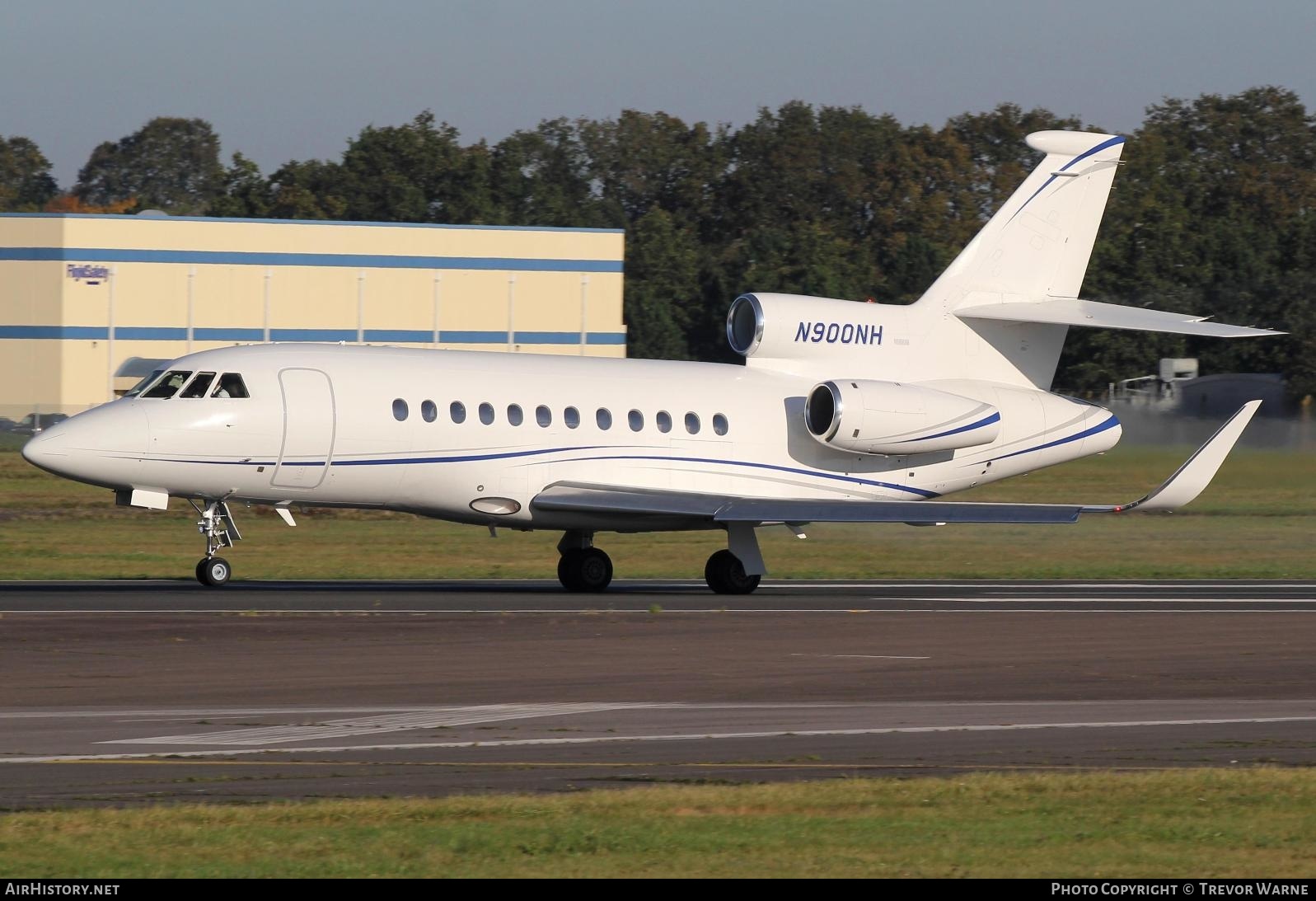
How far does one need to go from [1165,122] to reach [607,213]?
39.4 metres

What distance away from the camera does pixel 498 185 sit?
114 metres

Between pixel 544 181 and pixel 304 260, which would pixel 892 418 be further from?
pixel 544 181

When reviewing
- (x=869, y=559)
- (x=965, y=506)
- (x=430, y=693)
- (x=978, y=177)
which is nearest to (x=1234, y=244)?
(x=978, y=177)

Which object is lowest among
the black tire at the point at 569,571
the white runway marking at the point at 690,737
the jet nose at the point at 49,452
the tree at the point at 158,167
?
the black tire at the point at 569,571

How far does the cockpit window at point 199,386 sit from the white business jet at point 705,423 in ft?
0.10

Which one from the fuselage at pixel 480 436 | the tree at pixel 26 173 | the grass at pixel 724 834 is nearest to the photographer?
the grass at pixel 724 834

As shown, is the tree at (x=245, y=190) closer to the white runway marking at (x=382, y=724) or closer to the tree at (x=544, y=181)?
the tree at (x=544, y=181)

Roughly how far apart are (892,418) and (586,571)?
5.45 meters

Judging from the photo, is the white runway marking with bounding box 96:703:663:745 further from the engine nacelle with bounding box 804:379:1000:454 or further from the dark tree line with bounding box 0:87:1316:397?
the dark tree line with bounding box 0:87:1316:397

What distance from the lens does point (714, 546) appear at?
4000cm

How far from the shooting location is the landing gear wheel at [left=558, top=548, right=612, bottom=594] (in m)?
27.8

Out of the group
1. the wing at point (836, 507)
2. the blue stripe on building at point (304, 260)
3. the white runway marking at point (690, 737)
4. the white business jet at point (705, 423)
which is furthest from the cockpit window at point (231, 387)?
the blue stripe on building at point (304, 260)

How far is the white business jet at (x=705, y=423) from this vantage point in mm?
25719

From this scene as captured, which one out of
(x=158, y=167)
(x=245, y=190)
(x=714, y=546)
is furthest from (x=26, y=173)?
(x=714, y=546)
